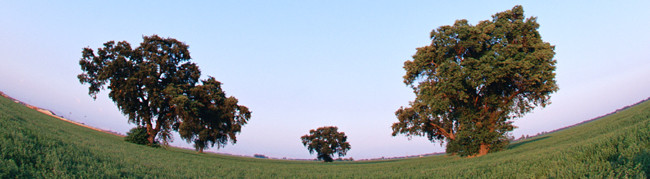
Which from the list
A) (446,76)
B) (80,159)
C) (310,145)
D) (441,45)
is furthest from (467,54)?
(310,145)

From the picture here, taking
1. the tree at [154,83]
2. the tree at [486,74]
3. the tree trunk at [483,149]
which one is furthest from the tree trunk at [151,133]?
the tree trunk at [483,149]

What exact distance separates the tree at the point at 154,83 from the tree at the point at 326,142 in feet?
135

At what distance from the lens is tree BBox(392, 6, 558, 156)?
72.2 ft

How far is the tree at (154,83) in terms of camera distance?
34312 millimetres

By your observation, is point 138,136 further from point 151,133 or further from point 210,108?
point 210,108

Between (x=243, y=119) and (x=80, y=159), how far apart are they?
117 feet

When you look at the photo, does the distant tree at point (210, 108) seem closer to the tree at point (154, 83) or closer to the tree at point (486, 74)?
the tree at point (154, 83)

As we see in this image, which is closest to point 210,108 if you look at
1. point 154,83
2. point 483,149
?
point 154,83

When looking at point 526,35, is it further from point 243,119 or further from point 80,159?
point 243,119

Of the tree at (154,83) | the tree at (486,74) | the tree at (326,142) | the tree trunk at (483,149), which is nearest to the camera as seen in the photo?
the tree at (486,74)

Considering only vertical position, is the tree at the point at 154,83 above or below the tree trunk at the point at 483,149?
above

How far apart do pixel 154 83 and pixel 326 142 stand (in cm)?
5143

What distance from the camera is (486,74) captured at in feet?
71.1

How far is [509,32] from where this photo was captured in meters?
24.6
